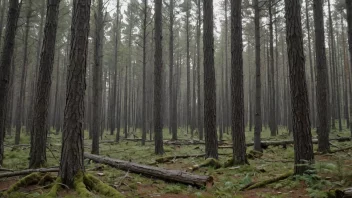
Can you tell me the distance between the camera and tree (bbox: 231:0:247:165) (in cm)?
772

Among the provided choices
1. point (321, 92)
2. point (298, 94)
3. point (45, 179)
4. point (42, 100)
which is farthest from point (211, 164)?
point (42, 100)

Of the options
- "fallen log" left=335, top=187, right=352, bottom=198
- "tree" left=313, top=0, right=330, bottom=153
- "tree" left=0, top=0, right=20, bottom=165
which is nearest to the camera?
"fallen log" left=335, top=187, right=352, bottom=198

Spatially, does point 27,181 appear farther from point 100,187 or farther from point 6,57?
point 6,57

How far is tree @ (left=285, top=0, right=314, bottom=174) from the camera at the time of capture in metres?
5.48

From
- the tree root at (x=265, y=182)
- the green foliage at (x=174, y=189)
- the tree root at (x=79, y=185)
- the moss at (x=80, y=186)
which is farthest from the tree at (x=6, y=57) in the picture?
the tree root at (x=265, y=182)

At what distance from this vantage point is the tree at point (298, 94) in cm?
548

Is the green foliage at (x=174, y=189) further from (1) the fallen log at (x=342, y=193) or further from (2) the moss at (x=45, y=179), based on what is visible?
(1) the fallen log at (x=342, y=193)

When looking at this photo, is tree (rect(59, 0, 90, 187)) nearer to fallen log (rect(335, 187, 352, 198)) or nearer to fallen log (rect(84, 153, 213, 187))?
fallen log (rect(84, 153, 213, 187))

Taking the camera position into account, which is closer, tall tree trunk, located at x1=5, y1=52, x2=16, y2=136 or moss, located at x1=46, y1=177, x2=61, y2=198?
moss, located at x1=46, y1=177, x2=61, y2=198

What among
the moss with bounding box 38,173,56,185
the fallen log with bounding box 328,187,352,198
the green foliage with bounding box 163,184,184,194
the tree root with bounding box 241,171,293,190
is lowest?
the green foliage with bounding box 163,184,184,194

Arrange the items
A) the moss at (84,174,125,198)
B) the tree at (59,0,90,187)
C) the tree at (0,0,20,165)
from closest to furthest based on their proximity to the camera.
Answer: the moss at (84,174,125,198) → the tree at (59,0,90,187) → the tree at (0,0,20,165)

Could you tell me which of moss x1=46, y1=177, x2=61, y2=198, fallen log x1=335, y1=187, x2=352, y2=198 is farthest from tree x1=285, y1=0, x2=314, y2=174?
moss x1=46, y1=177, x2=61, y2=198

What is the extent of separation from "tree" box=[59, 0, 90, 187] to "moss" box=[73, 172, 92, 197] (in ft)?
0.27

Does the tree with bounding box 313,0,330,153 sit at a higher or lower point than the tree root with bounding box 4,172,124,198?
higher
